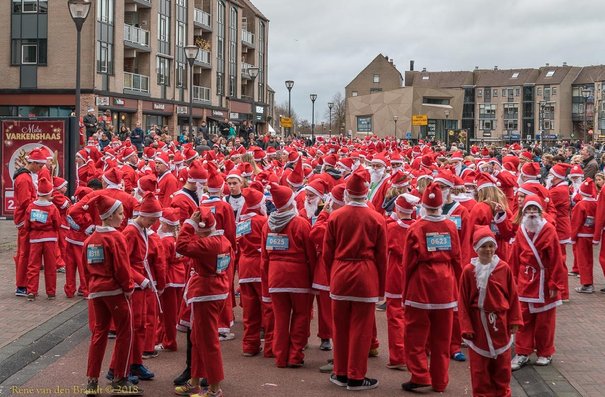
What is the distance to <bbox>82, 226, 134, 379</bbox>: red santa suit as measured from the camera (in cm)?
723

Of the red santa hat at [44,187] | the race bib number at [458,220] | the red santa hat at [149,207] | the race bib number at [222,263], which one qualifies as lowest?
the race bib number at [222,263]

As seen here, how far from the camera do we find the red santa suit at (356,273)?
7.65 meters

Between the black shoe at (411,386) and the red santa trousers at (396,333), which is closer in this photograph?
the black shoe at (411,386)

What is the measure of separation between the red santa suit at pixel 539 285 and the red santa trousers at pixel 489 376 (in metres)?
1.89

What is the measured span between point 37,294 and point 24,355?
11.1 feet

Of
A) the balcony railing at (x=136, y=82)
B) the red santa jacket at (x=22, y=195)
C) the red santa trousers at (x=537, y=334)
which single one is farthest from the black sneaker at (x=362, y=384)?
the balcony railing at (x=136, y=82)

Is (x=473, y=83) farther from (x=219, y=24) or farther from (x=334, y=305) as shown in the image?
(x=334, y=305)

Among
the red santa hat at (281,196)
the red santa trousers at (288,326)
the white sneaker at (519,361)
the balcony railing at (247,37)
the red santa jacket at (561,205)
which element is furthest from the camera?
the balcony railing at (247,37)

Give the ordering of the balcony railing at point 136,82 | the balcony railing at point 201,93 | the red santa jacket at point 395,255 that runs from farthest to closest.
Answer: the balcony railing at point 201,93
the balcony railing at point 136,82
the red santa jacket at point 395,255

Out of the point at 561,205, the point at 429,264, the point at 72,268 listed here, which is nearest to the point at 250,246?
the point at 429,264

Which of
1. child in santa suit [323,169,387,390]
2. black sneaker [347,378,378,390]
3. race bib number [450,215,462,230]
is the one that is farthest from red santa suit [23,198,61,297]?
race bib number [450,215,462,230]

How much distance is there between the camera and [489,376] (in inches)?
275

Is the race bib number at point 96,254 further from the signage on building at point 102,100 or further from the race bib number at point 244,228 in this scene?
the signage on building at point 102,100

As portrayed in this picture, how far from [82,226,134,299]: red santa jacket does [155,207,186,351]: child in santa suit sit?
1.24 meters
